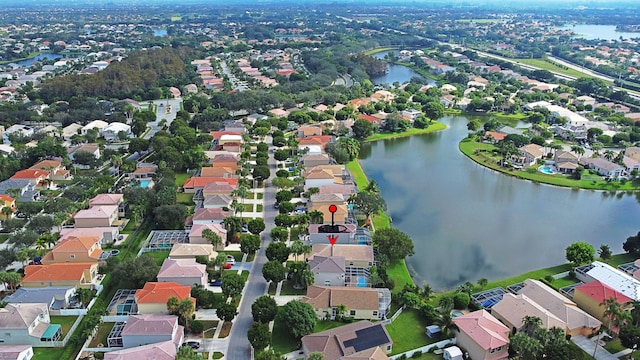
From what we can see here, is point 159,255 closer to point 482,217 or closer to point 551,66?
point 482,217

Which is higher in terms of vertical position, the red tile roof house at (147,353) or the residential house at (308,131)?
the red tile roof house at (147,353)

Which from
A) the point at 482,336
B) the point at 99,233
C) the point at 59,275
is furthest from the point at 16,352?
the point at 482,336

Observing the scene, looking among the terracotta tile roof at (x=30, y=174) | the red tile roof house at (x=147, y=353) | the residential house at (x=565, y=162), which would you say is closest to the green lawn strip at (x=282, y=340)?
the red tile roof house at (x=147, y=353)

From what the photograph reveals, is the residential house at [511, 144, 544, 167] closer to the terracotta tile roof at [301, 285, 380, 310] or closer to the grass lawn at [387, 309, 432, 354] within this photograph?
the grass lawn at [387, 309, 432, 354]

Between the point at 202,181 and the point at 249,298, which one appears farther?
the point at 202,181

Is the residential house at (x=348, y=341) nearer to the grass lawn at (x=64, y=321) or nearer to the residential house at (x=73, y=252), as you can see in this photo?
the grass lawn at (x=64, y=321)

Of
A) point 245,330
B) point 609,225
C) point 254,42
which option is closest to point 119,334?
point 245,330
